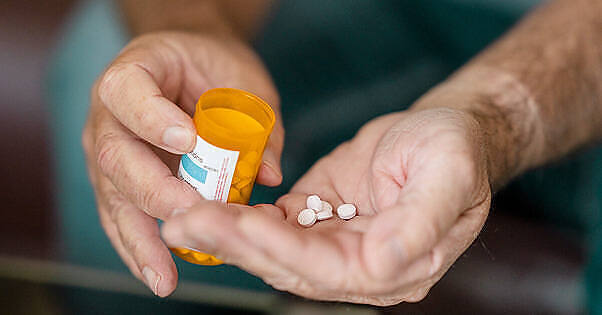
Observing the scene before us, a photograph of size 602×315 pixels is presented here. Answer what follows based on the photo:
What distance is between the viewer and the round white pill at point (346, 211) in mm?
904

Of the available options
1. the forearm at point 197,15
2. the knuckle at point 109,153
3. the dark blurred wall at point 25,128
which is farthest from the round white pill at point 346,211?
the dark blurred wall at point 25,128

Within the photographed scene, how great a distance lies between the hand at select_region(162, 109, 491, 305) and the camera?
2.20ft

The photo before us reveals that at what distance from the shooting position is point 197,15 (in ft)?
5.08

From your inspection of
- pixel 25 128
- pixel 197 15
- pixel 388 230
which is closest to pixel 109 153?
pixel 388 230

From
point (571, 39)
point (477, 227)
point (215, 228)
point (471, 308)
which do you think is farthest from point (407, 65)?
point (215, 228)

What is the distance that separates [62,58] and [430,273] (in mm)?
1360

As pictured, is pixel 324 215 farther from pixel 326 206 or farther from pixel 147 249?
pixel 147 249

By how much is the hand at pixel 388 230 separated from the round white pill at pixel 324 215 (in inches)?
0.5

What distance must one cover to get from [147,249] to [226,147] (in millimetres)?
248

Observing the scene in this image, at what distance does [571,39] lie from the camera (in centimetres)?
139

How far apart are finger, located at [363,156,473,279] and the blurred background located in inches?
15.5

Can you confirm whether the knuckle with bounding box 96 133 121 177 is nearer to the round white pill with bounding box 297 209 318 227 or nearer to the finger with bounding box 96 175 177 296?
the finger with bounding box 96 175 177 296

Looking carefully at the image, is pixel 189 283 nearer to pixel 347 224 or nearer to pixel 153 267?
pixel 153 267

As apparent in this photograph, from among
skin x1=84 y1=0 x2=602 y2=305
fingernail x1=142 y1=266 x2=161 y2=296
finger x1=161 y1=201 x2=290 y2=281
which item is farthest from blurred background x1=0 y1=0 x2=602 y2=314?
finger x1=161 y1=201 x2=290 y2=281
